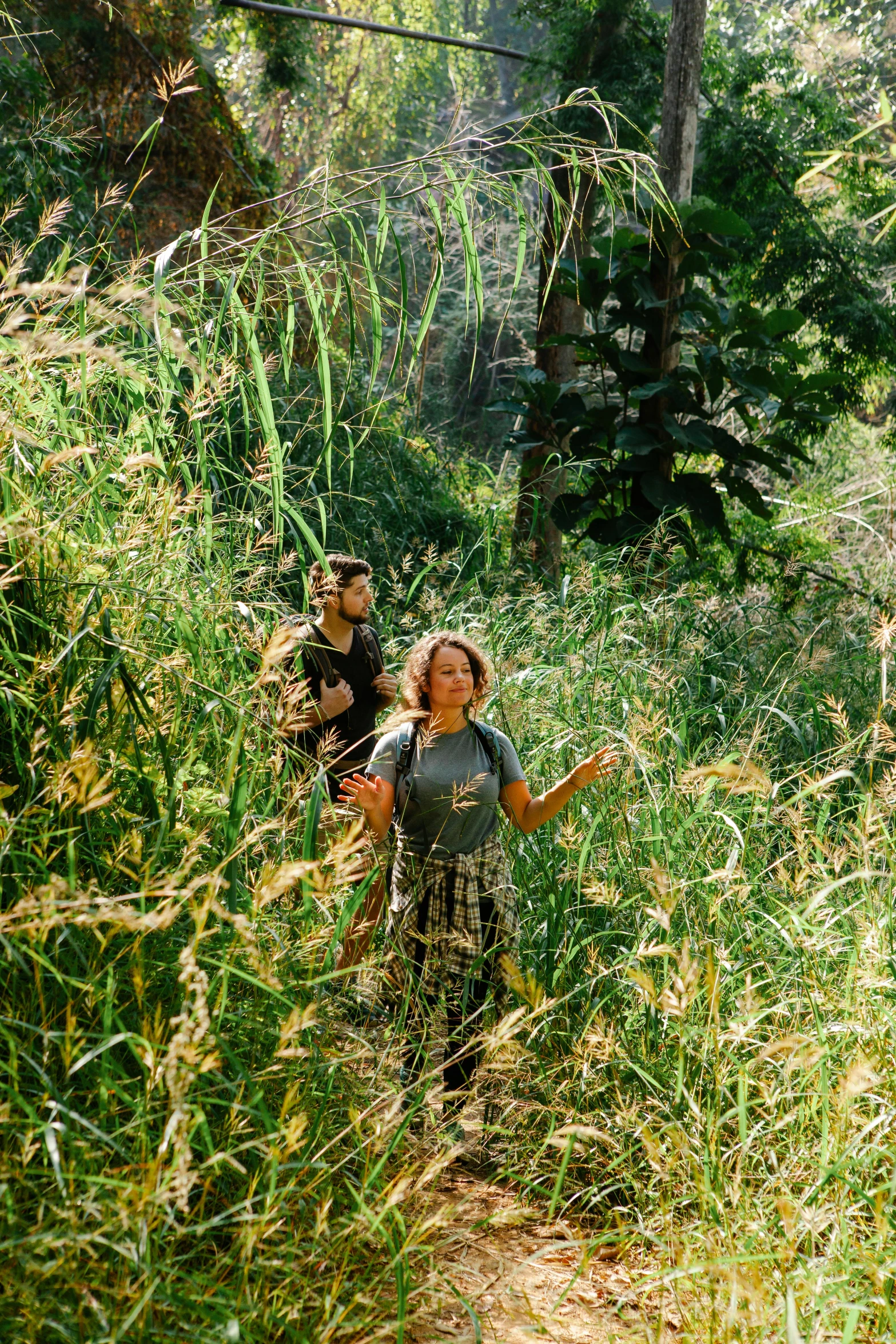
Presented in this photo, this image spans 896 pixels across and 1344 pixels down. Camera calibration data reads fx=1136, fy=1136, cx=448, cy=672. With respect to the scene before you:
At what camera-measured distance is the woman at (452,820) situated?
2965mm

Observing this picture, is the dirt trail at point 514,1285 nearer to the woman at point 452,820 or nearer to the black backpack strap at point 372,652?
the woman at point 452,820

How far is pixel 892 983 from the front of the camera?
2.23m

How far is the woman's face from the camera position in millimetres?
3117

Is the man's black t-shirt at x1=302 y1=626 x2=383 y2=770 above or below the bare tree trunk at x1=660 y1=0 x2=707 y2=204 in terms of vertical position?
below

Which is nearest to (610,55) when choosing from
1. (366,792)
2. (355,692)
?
(355,692)

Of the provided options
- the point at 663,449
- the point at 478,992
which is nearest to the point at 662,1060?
the point at 478,992

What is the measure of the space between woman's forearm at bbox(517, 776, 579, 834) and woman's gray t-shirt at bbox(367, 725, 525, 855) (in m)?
0.09

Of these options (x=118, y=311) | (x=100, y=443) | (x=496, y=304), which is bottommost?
(x=496, y=304)

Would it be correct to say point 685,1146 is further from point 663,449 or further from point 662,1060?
point 663,449

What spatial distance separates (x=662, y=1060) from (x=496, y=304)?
2467cm

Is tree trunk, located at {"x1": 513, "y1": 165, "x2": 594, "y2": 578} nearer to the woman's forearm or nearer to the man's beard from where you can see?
the man's beard

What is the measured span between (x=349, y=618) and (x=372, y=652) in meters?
0.18

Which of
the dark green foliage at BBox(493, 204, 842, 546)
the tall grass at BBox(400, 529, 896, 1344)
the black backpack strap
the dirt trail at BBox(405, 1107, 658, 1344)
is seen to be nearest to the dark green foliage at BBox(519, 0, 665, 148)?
the dark green foliage at BBox(493, 204, 842, 546)

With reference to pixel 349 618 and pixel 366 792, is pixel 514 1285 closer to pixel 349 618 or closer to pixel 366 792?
pixel 366 792
